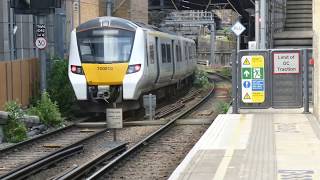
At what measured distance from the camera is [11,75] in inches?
716

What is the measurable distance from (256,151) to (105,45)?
943cm

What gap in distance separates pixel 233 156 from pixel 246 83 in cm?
668

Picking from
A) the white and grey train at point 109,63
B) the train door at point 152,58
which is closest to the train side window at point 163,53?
the train door at point 152,58

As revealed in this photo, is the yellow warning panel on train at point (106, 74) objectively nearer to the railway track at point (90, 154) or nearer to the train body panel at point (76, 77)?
the train body panel at point (76, 77)

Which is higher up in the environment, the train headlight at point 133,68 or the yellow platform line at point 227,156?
the train headlight at point 133,68

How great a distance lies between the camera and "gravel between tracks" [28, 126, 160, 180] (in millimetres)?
11166

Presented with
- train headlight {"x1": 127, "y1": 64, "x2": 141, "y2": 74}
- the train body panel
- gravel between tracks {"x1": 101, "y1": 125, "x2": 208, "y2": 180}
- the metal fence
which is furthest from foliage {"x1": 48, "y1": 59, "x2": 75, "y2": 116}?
gravel between tracks {"x1": 101, "y1": 125, "x2": 208, "y2": 180}

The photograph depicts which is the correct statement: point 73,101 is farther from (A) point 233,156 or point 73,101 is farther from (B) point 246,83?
(A) point 233,156

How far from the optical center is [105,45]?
63.5ft

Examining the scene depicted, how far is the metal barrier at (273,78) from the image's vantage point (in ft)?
54.6

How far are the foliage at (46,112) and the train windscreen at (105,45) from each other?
2038 mm

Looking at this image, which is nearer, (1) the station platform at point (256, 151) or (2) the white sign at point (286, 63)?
(1) the station platform at point (256, 151)

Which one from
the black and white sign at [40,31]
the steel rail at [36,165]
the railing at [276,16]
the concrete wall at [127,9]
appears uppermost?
the concrete wall at [127,9]

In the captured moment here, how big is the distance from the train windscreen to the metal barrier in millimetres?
3873
